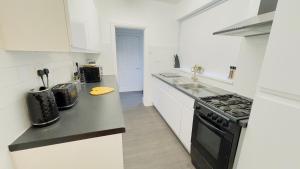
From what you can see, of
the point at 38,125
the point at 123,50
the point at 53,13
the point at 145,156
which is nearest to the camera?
the point at 53,13

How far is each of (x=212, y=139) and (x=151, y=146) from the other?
1.04 m

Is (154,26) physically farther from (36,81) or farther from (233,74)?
(36,81)

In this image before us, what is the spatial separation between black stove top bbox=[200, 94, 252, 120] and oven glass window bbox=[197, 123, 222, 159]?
0.87 feet

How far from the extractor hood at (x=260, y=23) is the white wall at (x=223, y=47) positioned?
0.17m

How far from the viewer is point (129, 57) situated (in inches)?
186

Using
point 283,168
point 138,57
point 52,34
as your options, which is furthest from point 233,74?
point 138,57

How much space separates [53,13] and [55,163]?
883mm

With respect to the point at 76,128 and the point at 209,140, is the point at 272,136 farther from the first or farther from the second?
the point at 76,128

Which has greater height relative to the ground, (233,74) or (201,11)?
(201,11)

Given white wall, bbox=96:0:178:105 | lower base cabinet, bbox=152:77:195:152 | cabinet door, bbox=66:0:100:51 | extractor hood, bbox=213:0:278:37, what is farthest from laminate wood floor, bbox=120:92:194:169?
extractor hood, bbox=213:0:278:37

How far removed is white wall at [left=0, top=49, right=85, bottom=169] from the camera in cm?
66

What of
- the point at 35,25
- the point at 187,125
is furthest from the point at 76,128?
the point at 187,125

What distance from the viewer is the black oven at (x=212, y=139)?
1112 millimetres

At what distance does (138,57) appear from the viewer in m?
4.83
